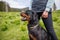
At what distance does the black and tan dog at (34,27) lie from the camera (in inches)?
68.5

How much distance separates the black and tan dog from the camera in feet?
5.71

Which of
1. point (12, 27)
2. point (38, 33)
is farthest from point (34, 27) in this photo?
point (12, 27)

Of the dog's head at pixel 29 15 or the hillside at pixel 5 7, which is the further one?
the hillside at pixel 5 7

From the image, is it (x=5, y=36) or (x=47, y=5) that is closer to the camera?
(x=47, y=5)

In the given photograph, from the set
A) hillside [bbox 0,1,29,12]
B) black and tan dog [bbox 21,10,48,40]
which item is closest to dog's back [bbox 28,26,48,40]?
black and tan dog [bbox 21,10,48,40]

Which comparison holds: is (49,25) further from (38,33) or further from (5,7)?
(5,7)

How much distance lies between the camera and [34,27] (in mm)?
1781

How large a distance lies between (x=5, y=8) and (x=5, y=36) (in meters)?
0.20

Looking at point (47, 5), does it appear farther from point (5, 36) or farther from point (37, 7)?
point (5, 36)

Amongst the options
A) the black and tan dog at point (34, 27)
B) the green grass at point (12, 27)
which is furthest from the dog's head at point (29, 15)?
the green grass at point (12, 27)

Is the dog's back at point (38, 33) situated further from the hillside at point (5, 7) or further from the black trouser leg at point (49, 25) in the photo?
the hillside at point (5, 7)

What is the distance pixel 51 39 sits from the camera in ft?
6.23

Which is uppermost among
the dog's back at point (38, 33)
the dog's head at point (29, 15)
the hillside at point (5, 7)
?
the hillside at point (5, 7)

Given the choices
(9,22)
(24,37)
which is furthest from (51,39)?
(9,22)
